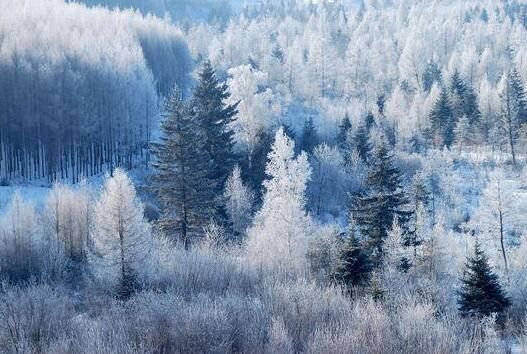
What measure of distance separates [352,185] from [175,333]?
146 ft

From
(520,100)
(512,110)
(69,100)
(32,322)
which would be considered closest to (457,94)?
(520,100)

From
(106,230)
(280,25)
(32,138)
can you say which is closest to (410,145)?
(32,138)

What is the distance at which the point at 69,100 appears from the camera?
54656 millimetres

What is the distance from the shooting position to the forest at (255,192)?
1029 cm

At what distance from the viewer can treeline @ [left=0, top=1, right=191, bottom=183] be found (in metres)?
52.1

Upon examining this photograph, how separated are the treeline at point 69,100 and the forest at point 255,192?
9.8 inches

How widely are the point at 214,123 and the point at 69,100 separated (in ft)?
77.5

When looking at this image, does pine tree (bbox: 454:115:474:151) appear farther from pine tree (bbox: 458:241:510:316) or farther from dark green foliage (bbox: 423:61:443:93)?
pine tree (bbox: 458:241:510:316)

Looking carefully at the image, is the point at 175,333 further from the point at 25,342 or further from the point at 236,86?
the point at 236,86

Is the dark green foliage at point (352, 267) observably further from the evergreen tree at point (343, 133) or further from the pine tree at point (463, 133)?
the pine tree at point (463, 133)

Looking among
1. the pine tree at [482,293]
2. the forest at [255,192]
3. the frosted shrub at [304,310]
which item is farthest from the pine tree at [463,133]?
the frosted shrub at [304,310]

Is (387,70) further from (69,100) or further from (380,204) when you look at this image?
(380,204)

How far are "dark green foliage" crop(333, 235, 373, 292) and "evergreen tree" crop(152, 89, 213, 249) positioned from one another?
10940mm

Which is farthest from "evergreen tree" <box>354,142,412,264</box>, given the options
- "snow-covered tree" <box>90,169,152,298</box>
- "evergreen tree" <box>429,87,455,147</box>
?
"evergreen tree" <box>429,87,455,147</box>
